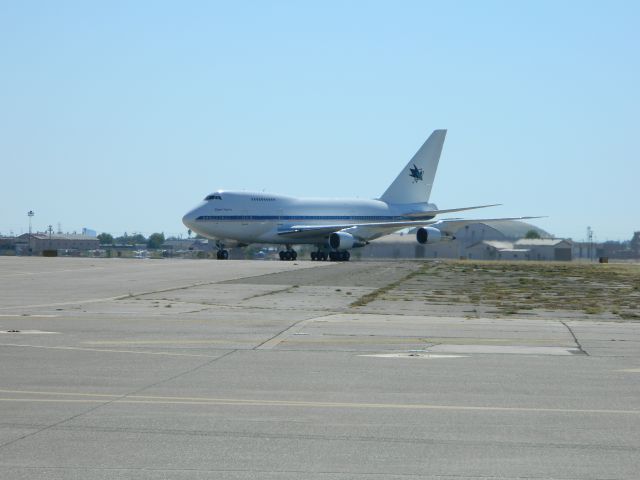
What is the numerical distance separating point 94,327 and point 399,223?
54557 mm

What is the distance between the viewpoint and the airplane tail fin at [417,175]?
262 feet

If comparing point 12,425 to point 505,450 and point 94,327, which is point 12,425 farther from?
point 94,327

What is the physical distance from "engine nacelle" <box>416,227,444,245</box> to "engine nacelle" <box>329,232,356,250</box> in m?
4.86

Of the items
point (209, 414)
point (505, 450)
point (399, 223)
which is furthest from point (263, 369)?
point (399, 223)

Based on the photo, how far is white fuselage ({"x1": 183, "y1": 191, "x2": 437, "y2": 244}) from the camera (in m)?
68.2

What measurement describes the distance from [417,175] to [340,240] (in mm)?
12139

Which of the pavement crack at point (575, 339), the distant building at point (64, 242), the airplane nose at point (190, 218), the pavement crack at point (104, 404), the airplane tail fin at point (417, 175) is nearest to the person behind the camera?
the pavement crack at point (104, 404)

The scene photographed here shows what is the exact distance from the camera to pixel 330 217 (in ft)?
247

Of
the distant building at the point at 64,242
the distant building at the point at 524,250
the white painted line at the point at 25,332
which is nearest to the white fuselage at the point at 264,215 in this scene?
the distant building at the point at 524,250

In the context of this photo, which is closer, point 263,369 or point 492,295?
point 263,369

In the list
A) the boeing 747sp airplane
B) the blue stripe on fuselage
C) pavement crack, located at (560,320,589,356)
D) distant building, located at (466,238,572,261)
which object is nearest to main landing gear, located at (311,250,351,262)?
the boeing 747sp airplane

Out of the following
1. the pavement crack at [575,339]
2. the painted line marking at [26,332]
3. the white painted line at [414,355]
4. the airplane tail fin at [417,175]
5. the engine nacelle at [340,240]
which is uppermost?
the airplane tail fin at [417,175]

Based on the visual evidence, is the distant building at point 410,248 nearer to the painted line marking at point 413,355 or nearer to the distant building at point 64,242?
the distant building at point 64,242

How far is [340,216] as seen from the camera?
75875mm
